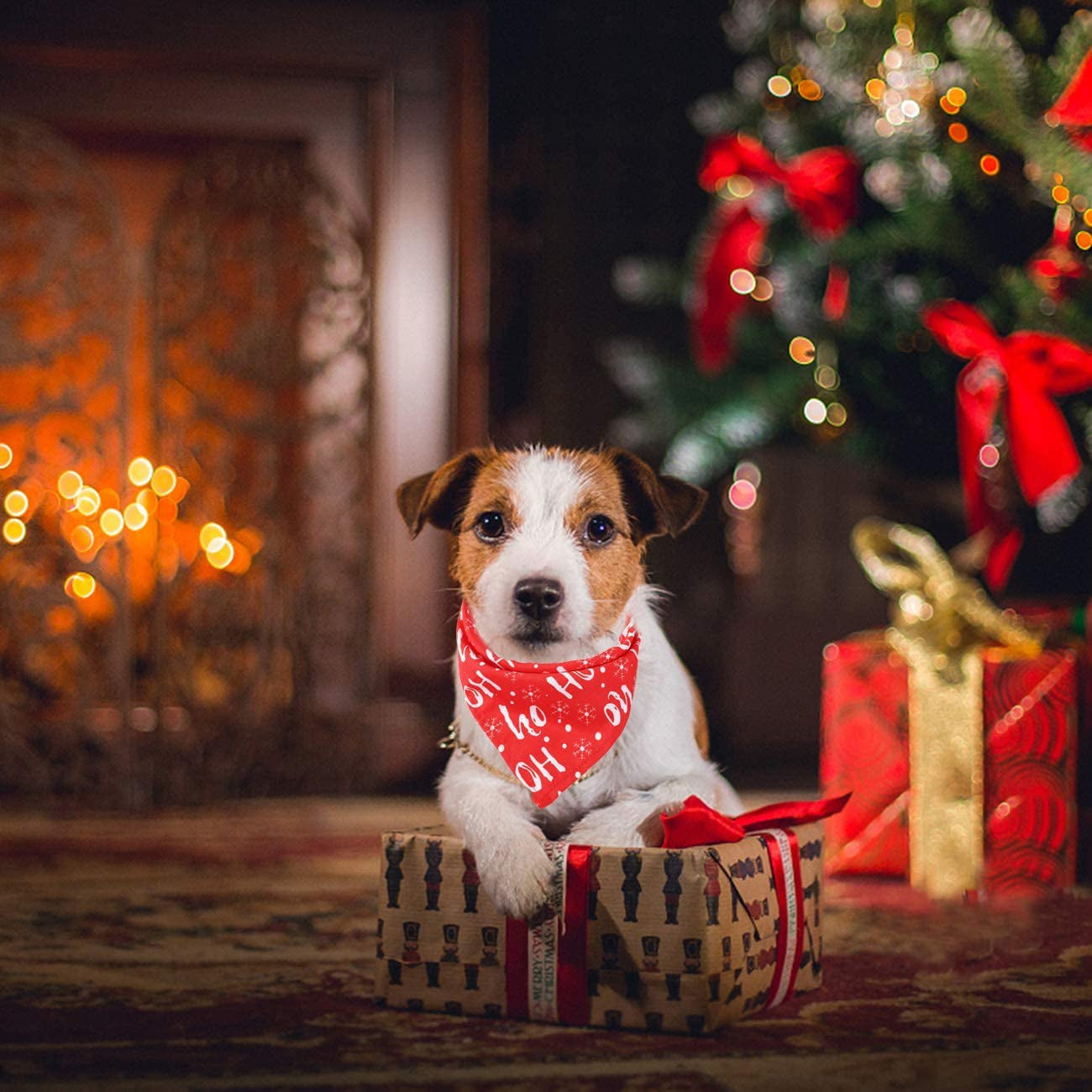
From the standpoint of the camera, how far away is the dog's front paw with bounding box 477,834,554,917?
132 cm

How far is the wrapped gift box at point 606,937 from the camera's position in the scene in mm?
1316

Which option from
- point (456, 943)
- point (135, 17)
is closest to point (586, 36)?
point (135, 17)

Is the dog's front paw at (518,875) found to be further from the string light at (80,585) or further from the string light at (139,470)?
the string light at (139,470)

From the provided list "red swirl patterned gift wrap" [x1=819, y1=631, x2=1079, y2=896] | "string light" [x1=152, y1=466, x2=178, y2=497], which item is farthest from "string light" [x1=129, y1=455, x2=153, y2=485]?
"red swirl patterned gift wrap" [x1=819, y1=631, x2=1079, y2=896]

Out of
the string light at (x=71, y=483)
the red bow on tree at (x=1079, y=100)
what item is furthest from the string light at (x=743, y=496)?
the red bow on tree at (x=1079, y=100)

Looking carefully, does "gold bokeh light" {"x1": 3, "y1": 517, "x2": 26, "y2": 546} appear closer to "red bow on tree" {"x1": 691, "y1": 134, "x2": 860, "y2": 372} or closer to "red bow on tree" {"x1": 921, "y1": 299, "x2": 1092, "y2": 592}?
"red bow on tree" {"x1": 691, "y1": 134, "x2": 860, "y2": 372}

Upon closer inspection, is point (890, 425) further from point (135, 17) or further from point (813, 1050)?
point (135, 17)

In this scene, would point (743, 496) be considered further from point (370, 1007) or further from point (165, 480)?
point (370, 1007)

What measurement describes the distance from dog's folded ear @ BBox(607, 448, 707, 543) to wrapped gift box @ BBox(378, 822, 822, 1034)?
371 mm

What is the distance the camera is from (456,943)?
4.58ft

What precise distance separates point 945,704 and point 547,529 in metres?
1.01

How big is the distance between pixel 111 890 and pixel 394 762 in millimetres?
1242

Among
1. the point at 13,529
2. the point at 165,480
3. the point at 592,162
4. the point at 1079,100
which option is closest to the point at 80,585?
the point at 13,529

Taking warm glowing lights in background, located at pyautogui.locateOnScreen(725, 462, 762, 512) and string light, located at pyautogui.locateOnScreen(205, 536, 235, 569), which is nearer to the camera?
string light, located at pyautogui.locateOnScreen(205, 536, 235, 569)
